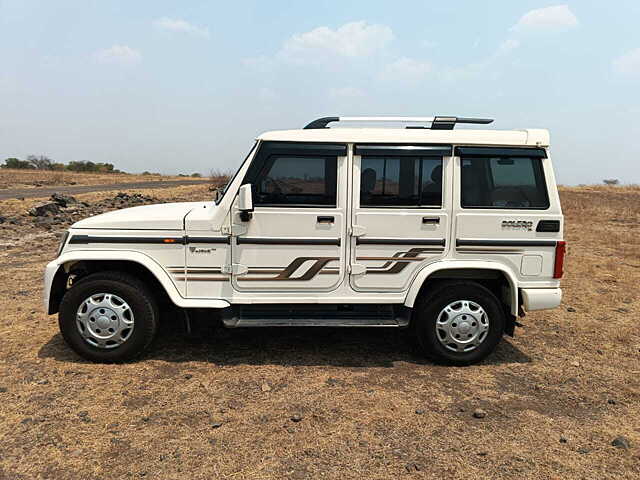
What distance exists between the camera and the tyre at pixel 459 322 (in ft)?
14.8

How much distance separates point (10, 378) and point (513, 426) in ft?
14.3

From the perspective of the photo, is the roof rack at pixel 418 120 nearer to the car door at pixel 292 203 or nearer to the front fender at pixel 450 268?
the car door at pixel 292 203

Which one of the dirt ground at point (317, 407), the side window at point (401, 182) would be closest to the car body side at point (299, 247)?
the side window at point (401, 182)

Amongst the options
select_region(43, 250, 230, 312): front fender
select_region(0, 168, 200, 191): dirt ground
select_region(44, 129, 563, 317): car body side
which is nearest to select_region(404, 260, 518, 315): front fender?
select_region(44, 129, 563, 317): car body side

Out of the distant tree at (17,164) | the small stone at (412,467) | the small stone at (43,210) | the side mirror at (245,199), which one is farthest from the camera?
the distant tree at (17,164)

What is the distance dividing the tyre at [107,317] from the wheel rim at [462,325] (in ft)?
9.31

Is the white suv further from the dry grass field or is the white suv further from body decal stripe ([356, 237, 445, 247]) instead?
the dry grass field

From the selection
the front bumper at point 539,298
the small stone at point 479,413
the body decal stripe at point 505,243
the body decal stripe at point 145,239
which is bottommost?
the small stone at point 479,413

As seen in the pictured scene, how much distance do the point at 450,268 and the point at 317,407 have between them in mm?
1831

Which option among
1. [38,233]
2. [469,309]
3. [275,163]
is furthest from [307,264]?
[38,233]

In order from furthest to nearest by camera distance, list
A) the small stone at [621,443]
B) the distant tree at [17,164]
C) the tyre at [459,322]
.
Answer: the distant tree at [17,164] < the tyre at [459,322] < the small stone at [621,443]

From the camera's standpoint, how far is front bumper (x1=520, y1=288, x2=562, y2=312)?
4.43 m

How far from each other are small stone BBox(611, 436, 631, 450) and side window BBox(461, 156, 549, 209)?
6.80ft

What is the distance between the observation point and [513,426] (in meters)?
3.56
